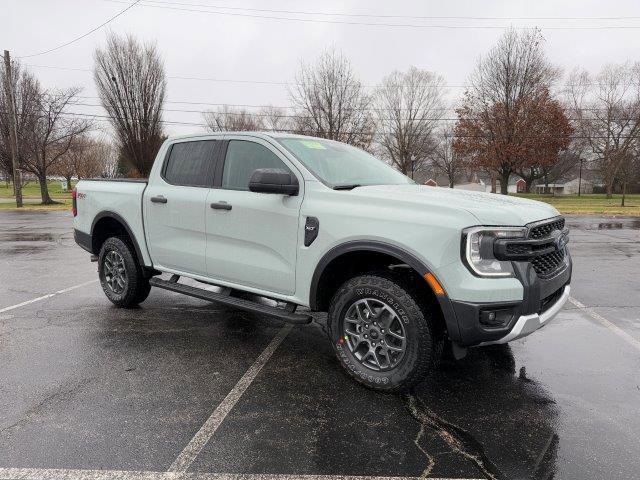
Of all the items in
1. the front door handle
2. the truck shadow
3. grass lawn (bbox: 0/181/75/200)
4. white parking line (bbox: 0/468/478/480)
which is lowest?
grass lawn (bbox: 0/181/75/200)

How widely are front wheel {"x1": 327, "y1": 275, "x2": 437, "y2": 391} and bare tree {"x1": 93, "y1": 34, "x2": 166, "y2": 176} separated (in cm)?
2732

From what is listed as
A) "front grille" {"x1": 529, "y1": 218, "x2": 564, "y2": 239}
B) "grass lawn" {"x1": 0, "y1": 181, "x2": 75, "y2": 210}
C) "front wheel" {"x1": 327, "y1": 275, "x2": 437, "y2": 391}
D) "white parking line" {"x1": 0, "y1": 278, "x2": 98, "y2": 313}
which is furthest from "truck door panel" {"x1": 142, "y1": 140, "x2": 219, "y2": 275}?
"grass lawn" {"x1": 0, "y1": 181, "x2": 75, "y2": 210}

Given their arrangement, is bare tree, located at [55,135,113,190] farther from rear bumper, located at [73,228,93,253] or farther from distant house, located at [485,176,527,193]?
distant house, located at [485,176,527,193]

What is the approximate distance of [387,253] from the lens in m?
3.23

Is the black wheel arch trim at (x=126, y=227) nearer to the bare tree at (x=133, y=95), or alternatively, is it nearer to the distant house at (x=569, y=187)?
the bare tree at (x=133, y=95)

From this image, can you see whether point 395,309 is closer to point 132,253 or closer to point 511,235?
point 511,235

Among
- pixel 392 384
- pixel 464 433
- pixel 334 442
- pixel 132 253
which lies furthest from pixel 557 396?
pixel 132 253

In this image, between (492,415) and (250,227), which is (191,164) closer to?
(250,227)

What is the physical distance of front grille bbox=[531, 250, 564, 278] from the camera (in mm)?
3232

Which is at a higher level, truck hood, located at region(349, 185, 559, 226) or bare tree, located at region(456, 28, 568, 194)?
bare tree, located at region(456, 28, 568, 194)

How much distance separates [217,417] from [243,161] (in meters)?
2.26

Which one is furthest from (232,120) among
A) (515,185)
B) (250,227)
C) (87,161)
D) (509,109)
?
(515,185)

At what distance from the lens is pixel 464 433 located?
290 cm

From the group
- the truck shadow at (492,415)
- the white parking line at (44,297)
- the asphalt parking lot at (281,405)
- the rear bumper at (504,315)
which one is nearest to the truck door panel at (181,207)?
the asphalt parking lot at (281,405)
